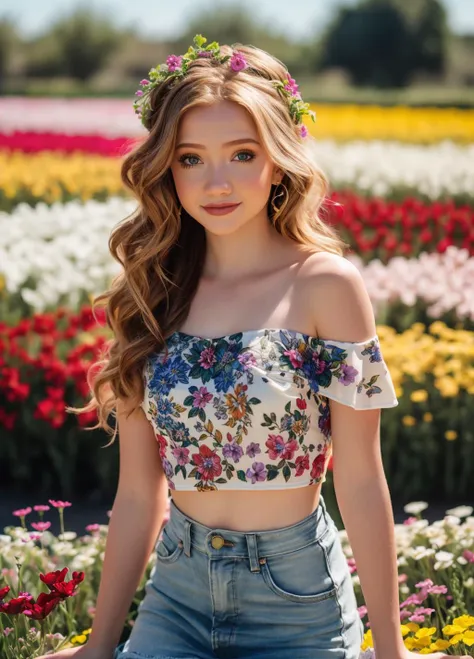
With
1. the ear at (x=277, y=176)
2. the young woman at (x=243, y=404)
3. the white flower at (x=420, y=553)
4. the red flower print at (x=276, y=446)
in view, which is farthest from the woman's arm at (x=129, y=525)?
the white flower at (x=420, y=553)

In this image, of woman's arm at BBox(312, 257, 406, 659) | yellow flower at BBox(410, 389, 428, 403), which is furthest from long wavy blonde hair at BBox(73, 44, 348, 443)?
yellow flower at BBox(410, 389, 428, 403)

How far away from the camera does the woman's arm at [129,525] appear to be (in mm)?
2264

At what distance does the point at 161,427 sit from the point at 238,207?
19.6 inches

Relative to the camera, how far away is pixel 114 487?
15.4 ft

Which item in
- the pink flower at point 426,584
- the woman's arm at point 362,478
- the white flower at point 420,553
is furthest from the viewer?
the white flower at point 420,553

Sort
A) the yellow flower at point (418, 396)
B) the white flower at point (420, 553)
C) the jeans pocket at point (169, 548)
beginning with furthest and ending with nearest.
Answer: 1. the yellow flower at point (418, 396)
2. the white flower at point (420, 553)
3. the jeans pocket at point (169, 548)

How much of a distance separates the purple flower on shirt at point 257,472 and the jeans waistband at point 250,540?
107mm

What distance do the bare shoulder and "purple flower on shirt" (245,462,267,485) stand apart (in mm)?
294

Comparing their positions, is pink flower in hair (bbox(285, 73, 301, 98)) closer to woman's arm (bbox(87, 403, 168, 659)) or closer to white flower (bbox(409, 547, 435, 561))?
woman's arm (bbox(87, 403, 168, 659))

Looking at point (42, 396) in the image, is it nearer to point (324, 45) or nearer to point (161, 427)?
point (161, 427)

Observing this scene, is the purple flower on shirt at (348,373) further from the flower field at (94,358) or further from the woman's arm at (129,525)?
the flower field at (94,358)

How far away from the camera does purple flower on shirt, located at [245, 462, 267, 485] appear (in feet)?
6.88

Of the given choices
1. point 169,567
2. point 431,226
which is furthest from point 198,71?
point 431,226

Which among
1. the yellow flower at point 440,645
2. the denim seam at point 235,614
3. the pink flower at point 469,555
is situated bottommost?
the pink flower at point 469,555
